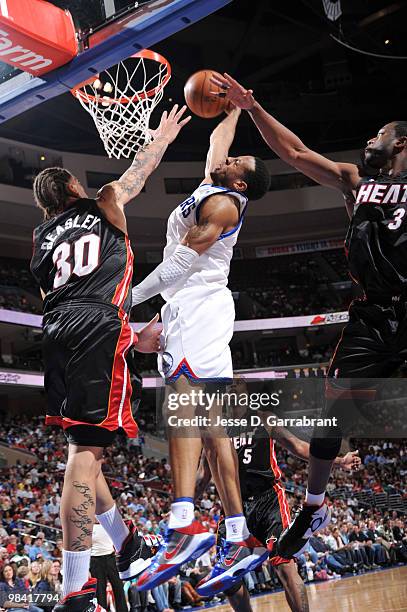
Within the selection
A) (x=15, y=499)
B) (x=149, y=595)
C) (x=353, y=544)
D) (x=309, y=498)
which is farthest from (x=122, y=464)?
(x=309, y=498)

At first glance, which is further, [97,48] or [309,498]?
[97,48]

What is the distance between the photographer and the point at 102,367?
3.65 metres

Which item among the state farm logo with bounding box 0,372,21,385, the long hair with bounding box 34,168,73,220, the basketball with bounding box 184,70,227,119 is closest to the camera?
the long hair with bounding box 34,168,73,220

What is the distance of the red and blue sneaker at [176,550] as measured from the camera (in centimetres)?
371

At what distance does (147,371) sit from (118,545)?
21.4 m

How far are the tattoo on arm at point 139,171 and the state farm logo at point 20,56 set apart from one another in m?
1.10

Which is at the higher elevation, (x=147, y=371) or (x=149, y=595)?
(x=147, y=371)

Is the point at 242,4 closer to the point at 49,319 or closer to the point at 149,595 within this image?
the point at 149,595

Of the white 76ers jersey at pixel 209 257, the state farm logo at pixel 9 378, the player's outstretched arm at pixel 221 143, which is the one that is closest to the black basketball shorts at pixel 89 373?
the white 76ers jersey at pixel 209 257

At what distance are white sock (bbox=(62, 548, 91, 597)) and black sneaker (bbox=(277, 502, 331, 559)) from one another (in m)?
1.54

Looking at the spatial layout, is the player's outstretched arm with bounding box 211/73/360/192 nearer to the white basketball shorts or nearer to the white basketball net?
the white basketball shorts

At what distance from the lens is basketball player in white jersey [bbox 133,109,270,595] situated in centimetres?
393

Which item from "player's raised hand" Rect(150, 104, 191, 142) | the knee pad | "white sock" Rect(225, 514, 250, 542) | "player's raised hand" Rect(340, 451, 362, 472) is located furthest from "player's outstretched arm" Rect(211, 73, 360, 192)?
"white sock" Rect(225, 514, 250, 542)
